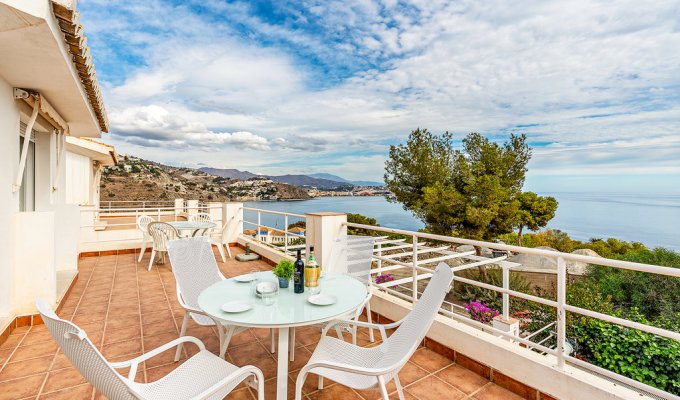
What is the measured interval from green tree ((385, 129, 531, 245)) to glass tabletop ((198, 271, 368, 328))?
1397cm

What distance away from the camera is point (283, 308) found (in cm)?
179

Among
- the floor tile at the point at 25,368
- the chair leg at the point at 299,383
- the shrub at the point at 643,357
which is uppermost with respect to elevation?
the chair leg at the point at 299,383

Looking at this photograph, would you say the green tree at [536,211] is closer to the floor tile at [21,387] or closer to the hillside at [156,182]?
Result: the hillside at [156,182]

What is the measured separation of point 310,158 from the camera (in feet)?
84.8

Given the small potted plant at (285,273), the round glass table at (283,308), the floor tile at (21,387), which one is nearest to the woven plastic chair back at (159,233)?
the floor tile at (21,387)

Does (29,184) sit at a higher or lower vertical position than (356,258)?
higher

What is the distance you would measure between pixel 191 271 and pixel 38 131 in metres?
3.77

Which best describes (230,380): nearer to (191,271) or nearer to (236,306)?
(236,306)

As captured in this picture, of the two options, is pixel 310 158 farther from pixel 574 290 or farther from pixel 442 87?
pixel 574 290

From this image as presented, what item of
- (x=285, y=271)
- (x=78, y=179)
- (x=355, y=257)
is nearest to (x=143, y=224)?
(x=78, y=179)

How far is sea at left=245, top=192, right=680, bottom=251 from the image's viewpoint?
28578 mm

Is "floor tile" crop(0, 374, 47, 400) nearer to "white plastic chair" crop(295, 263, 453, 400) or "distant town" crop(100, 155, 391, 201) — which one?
"white plastic chair" crop(295, 263, 453, 400)

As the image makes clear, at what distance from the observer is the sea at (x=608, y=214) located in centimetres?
2858

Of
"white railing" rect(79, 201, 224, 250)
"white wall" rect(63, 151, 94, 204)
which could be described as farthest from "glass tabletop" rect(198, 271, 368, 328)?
"white wall" rect(63, 151, 94, 204)
